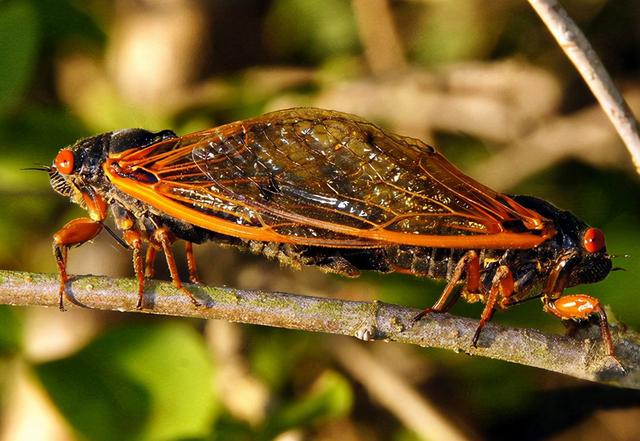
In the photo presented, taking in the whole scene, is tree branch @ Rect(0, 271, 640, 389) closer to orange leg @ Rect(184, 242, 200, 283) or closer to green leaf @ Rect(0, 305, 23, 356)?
orange leg @ Rect(184, 242, 200, 283)

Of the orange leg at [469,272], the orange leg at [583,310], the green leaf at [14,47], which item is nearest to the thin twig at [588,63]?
the orange leg at [583,310]

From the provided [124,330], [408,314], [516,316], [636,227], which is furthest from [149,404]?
[636,227]

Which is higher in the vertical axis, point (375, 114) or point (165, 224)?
point (375, 114)

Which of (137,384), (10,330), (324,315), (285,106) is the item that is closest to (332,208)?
(324,315)

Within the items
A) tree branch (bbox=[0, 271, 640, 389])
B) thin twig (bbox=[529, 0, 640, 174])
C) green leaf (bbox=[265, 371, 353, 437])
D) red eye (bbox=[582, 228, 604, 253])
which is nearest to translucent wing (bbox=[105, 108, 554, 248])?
red eye (bbox=[582, 228, 604, 253])

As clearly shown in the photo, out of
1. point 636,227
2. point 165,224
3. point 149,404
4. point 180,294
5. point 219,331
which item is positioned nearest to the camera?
point 180,294

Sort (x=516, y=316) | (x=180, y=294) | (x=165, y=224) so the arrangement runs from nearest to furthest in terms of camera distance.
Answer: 1. (x=180, y=294)
2. (x=165, y=224)
3. (x=516, y=316)

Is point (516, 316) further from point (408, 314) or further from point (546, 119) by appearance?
point (546, 119)
